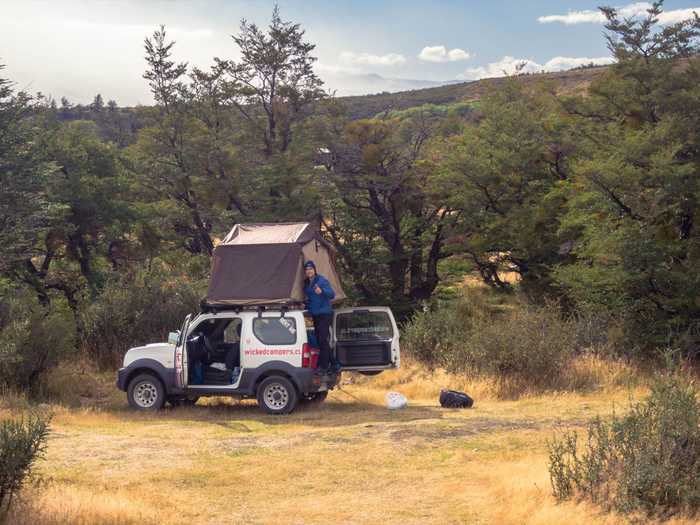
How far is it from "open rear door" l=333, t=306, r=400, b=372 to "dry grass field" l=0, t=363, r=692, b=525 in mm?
834

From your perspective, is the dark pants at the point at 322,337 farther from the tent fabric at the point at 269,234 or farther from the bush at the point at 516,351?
the bush at the point at 516,351

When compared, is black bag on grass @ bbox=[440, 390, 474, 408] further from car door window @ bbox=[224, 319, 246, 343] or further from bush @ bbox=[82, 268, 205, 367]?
bush @ bbox=[82, 268, 205, 367]

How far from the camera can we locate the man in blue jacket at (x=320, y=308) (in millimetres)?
13586

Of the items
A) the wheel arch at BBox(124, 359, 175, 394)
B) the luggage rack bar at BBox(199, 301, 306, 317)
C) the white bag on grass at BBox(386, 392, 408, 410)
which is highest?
the luggage rack bar at BBox(199, 301, 306, 317)

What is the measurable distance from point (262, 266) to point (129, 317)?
288 inches

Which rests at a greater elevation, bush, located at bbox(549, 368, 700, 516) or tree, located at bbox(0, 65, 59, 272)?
tree, located at bbox(0, 65, 59, 272)

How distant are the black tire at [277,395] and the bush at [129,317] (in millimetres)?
7246

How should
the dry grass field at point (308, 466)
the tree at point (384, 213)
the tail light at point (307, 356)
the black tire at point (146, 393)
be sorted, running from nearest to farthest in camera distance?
the dry grass field at point (308, 466) < the tail light at point (307, 356) < the black tire at point (146, 393) < the tree at point (384, 213)

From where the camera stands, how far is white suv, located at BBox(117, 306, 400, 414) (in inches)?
516

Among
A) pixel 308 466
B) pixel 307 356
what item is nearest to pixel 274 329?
pixel 307 356

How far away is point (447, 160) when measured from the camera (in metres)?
26.6

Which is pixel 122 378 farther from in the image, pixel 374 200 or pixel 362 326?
pixel 374 200

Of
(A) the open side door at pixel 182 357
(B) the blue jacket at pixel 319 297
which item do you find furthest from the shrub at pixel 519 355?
(A) the open side door at pixel 182 357

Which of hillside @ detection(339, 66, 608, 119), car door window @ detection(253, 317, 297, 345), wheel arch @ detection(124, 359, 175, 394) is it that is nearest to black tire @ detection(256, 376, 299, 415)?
car door window @ detection(253, 317, 297, 345)
